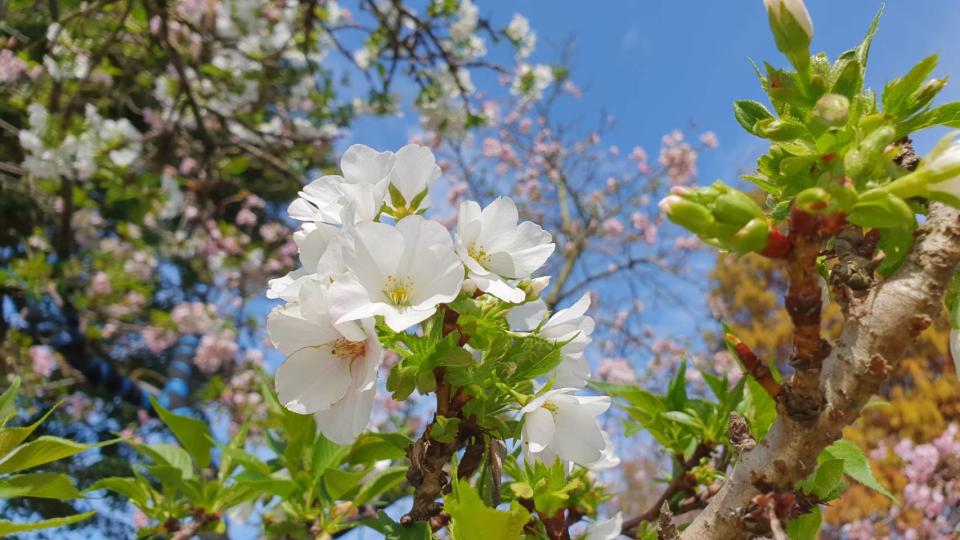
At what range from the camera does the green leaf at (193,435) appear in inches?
33.4

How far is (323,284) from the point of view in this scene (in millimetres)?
464

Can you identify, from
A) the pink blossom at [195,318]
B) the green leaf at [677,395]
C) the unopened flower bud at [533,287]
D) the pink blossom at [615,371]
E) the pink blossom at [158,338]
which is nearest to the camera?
the unopened flower bud at [533,287]

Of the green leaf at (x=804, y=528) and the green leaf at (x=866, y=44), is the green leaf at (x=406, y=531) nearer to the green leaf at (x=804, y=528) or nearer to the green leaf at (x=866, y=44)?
the green leaf at (x=804, y=528)

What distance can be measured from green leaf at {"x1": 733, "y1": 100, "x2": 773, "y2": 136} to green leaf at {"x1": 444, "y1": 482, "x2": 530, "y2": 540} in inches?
14.2

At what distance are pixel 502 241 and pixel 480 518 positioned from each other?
0.24m

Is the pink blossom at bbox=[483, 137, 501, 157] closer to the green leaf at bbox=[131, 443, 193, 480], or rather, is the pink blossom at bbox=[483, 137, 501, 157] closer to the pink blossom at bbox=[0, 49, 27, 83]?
the pink blossom at bbox=[0, 49, 27, 83]

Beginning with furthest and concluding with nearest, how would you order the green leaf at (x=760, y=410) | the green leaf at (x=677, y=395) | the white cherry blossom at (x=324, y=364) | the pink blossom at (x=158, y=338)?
1. the pink blossom at (x=158, y=338)
2. the green leaf at (x=677, y=395)
3. the green leaf at (x=760, y=410)
4. the white cherry blossom at (x=324, y=364)

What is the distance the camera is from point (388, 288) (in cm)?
49

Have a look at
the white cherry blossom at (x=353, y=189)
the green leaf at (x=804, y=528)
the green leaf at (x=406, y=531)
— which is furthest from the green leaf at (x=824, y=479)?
the white cherry blossom at (x=353, y=189)

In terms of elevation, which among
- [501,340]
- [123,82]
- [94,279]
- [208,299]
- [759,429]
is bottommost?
[759,429]

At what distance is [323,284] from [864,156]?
0.38 m

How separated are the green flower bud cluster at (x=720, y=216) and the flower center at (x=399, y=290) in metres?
0.21

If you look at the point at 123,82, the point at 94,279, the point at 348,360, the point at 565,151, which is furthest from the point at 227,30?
the point at 348,360

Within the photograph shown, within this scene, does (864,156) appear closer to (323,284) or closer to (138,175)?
(323,284)
